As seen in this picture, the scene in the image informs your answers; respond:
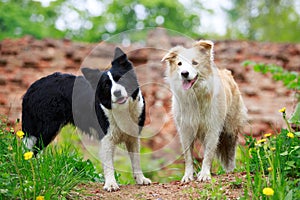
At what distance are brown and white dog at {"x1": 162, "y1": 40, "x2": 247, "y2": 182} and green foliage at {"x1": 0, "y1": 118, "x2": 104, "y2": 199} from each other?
1.23 m

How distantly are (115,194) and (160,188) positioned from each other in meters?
0.45

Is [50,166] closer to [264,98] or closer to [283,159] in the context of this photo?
[283,159]

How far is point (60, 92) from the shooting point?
4637 millimetres

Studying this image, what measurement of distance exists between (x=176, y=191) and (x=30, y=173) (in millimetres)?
1309

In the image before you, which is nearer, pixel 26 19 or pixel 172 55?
pixel 172 55

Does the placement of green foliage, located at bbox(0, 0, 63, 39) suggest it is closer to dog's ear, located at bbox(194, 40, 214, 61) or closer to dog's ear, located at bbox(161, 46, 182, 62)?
dog's ear, located at bbox(161, 46, 182, 62)

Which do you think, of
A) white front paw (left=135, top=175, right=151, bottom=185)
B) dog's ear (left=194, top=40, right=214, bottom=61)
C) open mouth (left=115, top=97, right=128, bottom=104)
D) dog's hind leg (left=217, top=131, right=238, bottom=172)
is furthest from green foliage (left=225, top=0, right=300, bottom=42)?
open mouth (left=115, top=97, right=128, bottom=104)

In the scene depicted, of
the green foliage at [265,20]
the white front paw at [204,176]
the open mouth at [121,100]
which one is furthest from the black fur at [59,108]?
the green foliage at [265,20]

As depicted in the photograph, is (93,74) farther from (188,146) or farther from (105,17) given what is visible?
(105,17)

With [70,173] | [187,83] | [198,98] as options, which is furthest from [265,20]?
[70,173]

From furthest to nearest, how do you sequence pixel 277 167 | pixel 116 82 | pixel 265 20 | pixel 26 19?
pixel 265 20 < pixel 26 19 < pixel 116 82 < pixel 277 167

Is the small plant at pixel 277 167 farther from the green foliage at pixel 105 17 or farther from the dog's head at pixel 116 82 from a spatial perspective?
the green foliage at pixel 105 17

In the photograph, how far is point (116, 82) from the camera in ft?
13.0

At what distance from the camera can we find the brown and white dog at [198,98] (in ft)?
13.8
